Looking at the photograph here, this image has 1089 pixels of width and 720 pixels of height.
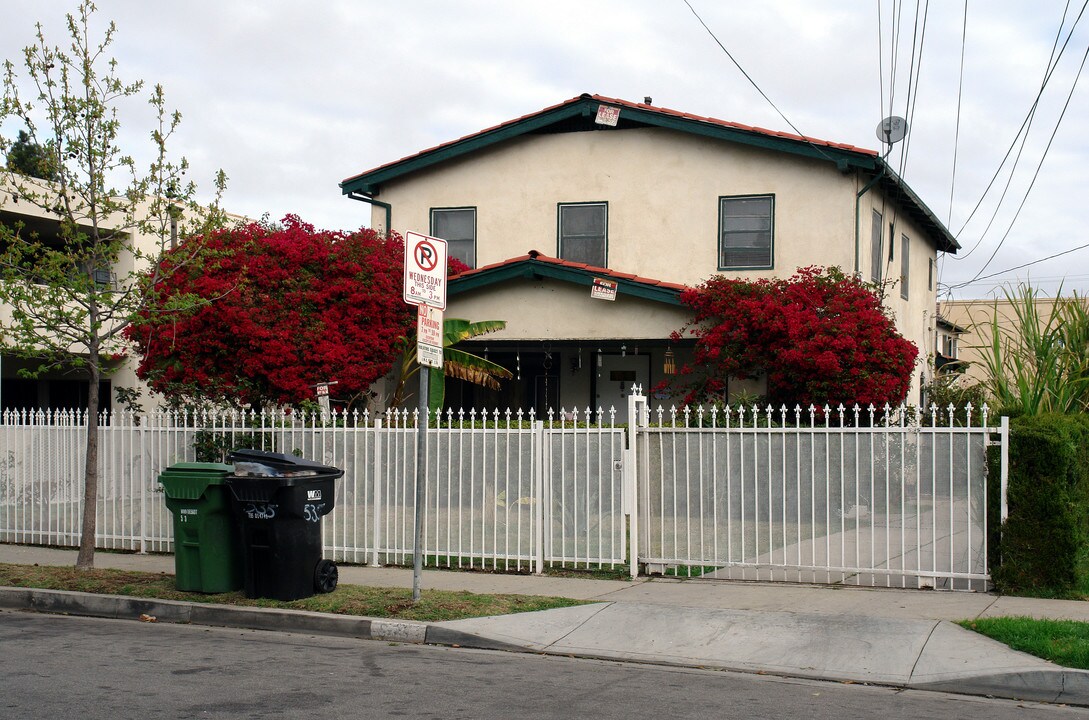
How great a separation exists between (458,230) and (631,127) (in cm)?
364

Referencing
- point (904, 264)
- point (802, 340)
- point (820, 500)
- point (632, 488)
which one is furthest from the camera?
point (904, 264)

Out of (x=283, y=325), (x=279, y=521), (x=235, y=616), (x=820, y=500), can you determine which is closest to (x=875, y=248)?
(x=820, y=500)

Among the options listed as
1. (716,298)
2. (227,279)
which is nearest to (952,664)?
(716,298)

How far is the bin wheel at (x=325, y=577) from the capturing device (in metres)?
9.92

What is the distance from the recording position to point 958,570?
33.0 ft

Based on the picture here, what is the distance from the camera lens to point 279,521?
9.73 m

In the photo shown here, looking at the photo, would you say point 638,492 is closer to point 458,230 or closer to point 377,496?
point 377,496

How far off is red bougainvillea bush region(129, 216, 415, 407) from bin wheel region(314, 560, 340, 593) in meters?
6.11

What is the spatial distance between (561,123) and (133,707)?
14.2 metres

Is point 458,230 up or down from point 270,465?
up

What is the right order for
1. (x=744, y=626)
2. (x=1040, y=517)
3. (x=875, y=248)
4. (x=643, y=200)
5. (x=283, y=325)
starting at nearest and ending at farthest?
(x=744, y=626)
(x=1040, y=517)
(x=283, y=325)
(x=875, y=248)
(x=643, y=200)

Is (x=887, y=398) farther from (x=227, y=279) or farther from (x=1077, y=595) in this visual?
(x=227, y=279)

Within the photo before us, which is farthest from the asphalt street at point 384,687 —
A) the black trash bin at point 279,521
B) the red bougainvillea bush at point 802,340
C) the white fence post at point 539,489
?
the red bougainvillea bush at point 802,340

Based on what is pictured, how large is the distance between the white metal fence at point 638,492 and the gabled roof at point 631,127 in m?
6.07
